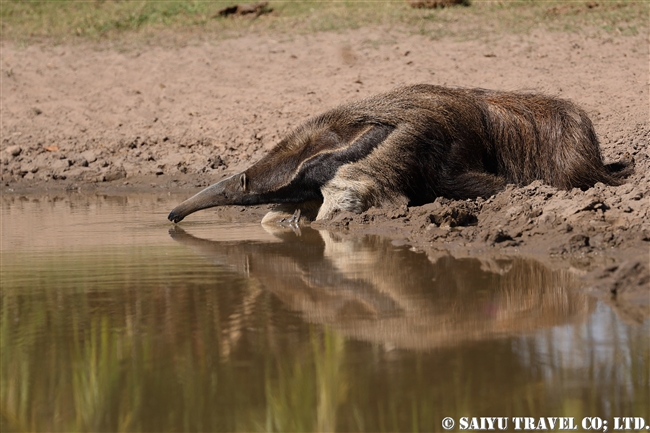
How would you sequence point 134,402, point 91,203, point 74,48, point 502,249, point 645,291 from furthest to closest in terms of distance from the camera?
point 74,48 < point 91,203 < point 502,249 < point 645,291 < point 134,402

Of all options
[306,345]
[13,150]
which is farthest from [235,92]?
[306,345]

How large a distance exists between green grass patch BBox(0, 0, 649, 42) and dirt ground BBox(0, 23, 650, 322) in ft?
2.14

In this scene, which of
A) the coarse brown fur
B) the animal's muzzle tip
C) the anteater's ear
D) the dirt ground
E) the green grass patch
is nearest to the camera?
the coarse brown fur

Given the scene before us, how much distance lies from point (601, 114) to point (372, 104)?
5.18 meters

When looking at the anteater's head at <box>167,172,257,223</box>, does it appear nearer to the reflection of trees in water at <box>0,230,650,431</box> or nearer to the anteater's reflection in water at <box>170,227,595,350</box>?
the anteater's reflection in water at <box>170,227,595,350</box>

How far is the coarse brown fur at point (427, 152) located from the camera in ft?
25.8

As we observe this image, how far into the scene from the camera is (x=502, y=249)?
5.82m

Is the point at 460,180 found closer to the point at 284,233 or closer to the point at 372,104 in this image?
the point at 372,104

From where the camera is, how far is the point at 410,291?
4.69 meters

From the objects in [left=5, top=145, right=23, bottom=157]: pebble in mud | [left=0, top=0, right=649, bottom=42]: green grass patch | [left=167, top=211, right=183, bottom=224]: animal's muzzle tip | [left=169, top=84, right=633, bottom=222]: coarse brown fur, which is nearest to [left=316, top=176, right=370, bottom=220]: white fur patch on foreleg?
[left=169, top=84, right=633, bottom=222]: coarse brown fur

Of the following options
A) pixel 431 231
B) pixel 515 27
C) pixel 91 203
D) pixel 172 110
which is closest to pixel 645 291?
pixel 431 231

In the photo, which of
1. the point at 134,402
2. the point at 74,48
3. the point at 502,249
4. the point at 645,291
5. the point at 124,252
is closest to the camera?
the point at 134,402

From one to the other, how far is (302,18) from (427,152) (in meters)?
12.4

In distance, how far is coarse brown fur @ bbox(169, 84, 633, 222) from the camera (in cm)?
786
